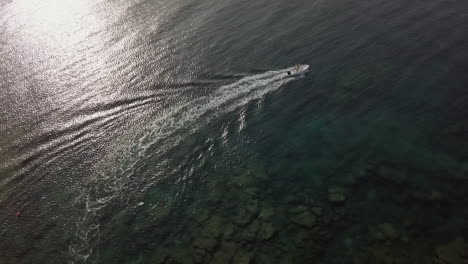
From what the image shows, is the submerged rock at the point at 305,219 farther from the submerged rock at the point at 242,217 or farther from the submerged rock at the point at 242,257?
the submerged rock at the point at 242,257

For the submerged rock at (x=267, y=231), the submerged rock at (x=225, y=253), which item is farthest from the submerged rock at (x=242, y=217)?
the submerged rock at (x=225, y=253)

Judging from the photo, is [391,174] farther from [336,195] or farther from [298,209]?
[298,209]

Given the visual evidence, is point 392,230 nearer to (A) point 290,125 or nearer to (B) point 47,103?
(A) point 290,125

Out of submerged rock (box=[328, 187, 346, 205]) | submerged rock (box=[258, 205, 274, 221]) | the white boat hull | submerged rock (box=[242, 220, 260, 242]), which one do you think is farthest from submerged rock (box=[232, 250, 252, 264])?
the white boat hull

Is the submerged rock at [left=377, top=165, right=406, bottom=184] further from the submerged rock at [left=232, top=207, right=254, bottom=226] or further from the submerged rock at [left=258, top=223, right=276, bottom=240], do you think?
the submerged rock at [left=232, top=207, right=254, bottom=226]

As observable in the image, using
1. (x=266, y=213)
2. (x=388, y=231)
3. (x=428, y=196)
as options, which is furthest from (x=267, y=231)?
(x=428, y=196)

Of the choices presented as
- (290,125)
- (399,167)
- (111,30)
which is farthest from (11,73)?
(399,167)
